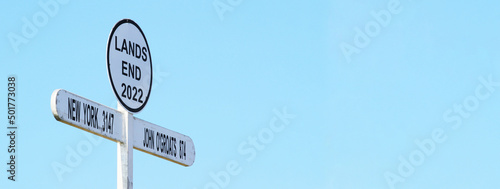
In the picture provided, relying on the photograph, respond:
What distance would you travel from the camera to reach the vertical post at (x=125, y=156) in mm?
6363

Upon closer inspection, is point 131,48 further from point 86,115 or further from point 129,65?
point 86,115

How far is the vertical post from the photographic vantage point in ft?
20.9

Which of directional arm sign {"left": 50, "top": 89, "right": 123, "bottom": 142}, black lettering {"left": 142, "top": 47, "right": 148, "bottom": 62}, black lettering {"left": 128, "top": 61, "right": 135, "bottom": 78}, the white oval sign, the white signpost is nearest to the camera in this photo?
directional arm sign {"left": 50, "top": 89, "right": 123, "bottom": 142}

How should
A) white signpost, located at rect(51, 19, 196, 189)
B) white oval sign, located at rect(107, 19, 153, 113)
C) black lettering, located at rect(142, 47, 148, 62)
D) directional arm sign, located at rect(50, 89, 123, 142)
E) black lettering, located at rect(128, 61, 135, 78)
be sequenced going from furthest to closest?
black lettering, located at rect(142, 47, 148, 62) < black lettering, located at rect(128, 61, 135, 78) < white oval sign, located at rect(107, 19, 153, 113) < white signpost, located at rect(51, 19, 196, 189) < directional arm sign, located at rect(50, 89, 123, 142)

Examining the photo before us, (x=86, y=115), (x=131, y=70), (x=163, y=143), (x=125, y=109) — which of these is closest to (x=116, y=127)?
(x=125, y=109)

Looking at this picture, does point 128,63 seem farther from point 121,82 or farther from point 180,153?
point 180,153

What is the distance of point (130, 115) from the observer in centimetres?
651

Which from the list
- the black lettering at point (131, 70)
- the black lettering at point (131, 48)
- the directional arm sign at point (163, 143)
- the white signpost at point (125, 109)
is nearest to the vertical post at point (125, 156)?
the white signpost at point (125, 109)

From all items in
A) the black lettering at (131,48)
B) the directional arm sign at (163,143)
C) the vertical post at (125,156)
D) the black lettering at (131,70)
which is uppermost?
the black lettering at (131,48)

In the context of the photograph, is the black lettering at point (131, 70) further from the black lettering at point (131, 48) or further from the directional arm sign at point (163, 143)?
the directional arm sign at point (163, 143)

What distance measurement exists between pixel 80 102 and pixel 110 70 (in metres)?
0.35

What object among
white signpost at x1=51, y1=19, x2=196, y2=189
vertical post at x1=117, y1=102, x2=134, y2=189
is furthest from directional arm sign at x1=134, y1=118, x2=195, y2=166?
vertical post at x1=117, y1=102, x2=134, y2=189

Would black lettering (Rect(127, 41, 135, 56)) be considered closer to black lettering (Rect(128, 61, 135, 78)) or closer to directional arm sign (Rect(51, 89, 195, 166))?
black lettering (Rect(128, 61, 135, 78))

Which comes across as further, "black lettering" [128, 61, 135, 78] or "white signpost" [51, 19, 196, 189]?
"black lettering" [128, 61, 135, 78]
